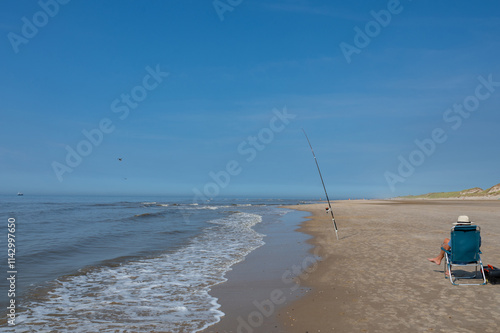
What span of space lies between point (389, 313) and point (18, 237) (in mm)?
16871

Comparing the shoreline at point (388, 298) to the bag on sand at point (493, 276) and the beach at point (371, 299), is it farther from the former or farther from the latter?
the bag on sand at point (493, 276)

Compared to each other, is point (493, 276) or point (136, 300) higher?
point (493, 276)

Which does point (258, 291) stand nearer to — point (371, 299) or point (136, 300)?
point (371, 299)

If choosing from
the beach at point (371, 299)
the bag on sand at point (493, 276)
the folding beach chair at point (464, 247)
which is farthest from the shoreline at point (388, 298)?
the folding beach chair at point (464, 247)

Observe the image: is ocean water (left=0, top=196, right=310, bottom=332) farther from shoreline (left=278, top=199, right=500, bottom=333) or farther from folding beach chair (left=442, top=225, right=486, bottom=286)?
folding beach chair (left=442, top=225, right=486, bottom=286)

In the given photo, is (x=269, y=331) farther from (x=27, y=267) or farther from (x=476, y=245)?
(x=27, y=267)

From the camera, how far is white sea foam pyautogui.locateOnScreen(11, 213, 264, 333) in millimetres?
5230

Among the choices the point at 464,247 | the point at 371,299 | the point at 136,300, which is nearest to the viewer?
the point at 371,299

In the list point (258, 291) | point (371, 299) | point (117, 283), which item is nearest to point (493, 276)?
point (371, 299)

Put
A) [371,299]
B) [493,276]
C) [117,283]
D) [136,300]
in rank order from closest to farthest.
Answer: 1. [371,299]
2. [136,300]
3. [493,276]
4. [117,283]

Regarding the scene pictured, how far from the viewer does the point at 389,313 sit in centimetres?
525

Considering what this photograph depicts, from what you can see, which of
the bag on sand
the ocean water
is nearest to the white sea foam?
the ocean water

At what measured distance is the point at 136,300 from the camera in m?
6.53

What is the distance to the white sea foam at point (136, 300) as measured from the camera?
5.23 meters
